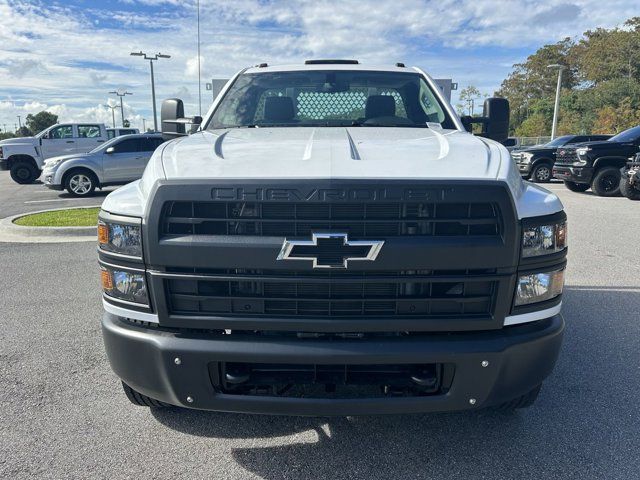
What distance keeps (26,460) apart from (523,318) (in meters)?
2.56

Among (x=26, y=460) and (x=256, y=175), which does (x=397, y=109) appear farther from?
(x=26, y=460)

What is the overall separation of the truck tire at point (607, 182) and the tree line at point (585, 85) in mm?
30900

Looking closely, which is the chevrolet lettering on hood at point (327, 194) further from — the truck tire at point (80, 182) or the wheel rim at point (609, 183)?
the wheel rim at point (609, 183)

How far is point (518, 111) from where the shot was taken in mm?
67188

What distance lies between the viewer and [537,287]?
7.56ft

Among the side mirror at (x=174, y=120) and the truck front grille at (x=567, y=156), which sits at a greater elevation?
the side mirror at (x=174, y=120)

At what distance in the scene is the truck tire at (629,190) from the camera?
12.6m

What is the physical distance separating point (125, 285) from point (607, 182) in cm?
1437

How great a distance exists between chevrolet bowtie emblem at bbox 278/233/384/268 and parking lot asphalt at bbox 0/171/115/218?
10645 mm

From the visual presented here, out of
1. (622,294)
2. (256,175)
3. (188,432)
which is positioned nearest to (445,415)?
(188,432)

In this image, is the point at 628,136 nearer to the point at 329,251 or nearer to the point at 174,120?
the point at 174,120

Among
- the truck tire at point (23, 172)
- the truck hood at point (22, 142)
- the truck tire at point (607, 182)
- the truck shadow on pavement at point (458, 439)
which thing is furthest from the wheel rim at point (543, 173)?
the truck tire at point (23, 172)

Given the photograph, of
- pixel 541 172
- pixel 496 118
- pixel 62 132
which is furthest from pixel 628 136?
pixel 62 132

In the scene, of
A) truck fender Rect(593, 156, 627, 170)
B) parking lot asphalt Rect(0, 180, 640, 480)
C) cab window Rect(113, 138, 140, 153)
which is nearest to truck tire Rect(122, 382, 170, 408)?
parking lot asphalt Rect(0, 180, 640, 480)
